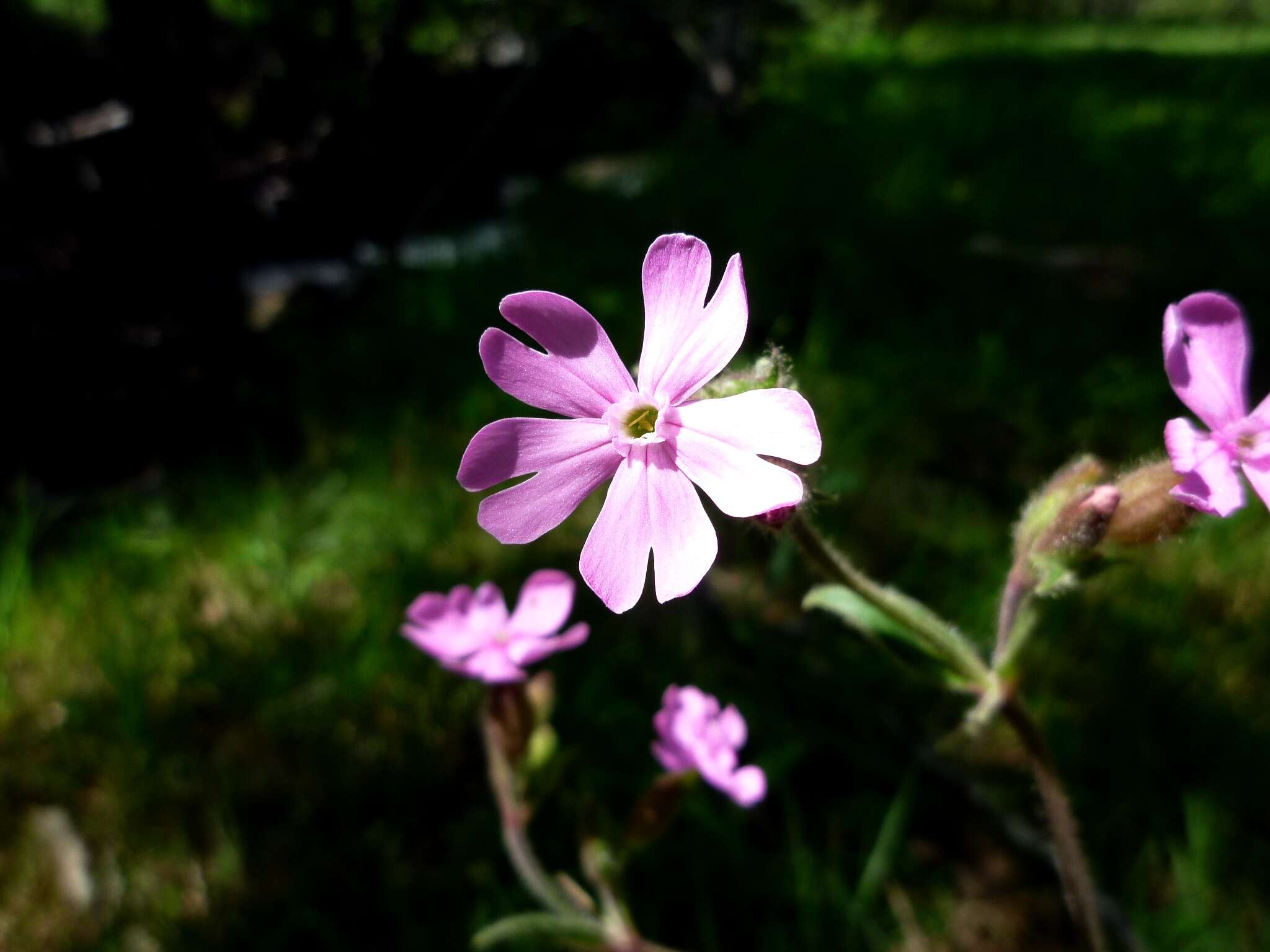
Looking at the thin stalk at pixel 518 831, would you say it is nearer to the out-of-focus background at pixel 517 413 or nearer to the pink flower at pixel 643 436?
the out-of-focus background at pixel 517 413

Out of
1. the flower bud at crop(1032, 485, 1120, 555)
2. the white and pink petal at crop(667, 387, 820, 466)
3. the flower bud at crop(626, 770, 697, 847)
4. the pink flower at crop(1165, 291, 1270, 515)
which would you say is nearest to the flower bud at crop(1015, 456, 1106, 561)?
the flower bud at crop(1032, 485, 1120, 555)

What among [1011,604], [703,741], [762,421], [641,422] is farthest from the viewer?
[703,741]

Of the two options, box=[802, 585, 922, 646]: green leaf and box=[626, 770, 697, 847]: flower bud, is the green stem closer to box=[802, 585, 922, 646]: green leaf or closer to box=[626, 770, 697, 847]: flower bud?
box=[802, 585, 922, 646]: green leaf

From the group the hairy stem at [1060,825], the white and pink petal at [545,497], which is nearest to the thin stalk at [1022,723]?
the hairy stem at [1060,825]

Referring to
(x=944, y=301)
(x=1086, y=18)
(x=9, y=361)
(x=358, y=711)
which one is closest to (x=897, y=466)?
(x=944, y=301)

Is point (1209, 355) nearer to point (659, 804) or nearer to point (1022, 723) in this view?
point (1022, 723)

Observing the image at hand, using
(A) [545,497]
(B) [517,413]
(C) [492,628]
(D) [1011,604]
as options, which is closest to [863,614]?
(D) [1011,604]
